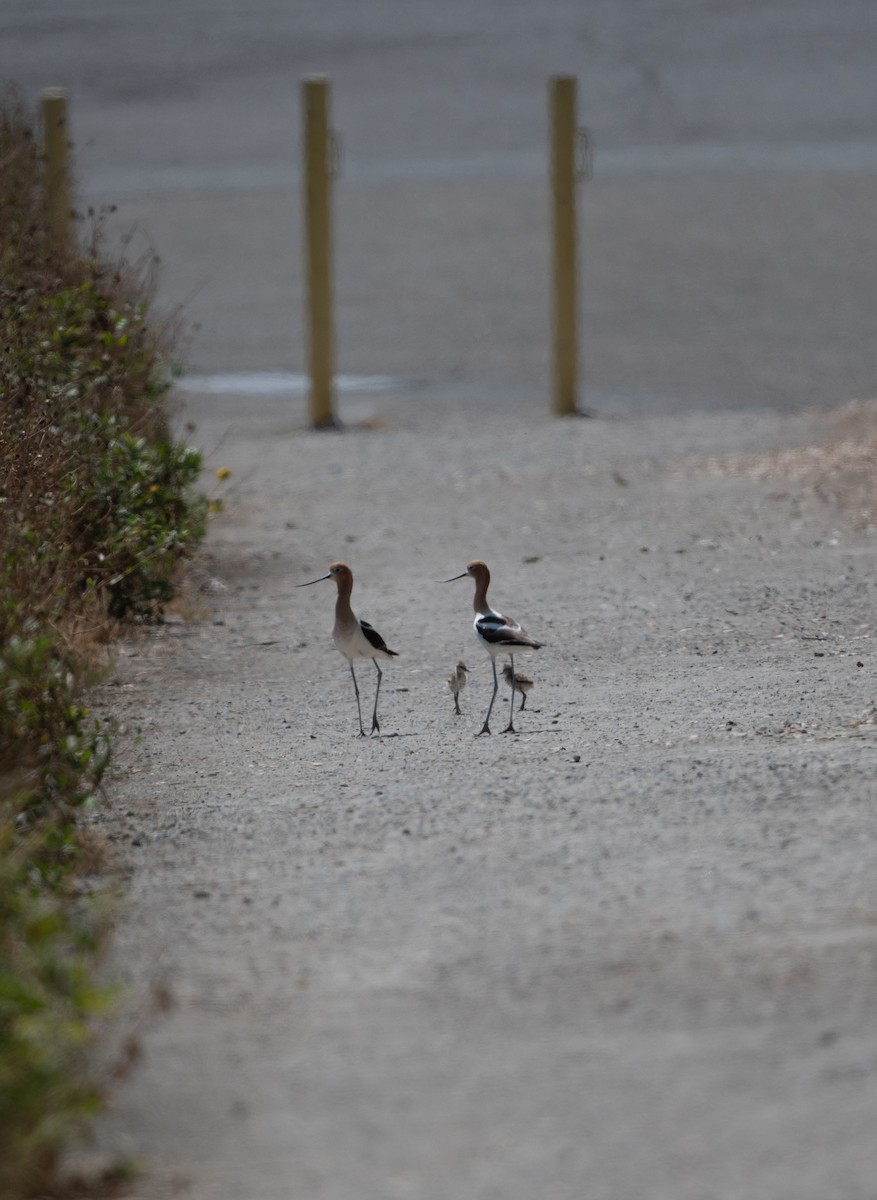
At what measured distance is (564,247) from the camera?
14758mm

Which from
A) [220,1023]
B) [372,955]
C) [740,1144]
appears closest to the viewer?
[740,1144]

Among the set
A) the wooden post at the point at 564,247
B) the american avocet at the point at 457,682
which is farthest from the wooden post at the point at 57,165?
the american avocet at the point at 457,682

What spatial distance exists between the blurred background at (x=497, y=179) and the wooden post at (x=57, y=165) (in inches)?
25.4

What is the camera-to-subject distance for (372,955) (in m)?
4.64

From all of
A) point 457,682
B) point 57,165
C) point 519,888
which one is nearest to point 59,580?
point 457,682

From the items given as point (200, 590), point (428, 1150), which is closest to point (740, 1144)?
point (428, 1150)

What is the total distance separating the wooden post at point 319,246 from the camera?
48.2ft

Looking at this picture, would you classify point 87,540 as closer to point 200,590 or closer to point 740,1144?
point 200,590

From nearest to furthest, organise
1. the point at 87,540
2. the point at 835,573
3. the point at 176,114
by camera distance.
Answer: the point at 87,540 → the point at 835,573 → the point at 176,114

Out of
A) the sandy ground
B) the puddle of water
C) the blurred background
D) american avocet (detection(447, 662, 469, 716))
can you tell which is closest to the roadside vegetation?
the sandy ground

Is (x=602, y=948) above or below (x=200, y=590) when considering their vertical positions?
above

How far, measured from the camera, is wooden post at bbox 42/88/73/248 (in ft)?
39.5

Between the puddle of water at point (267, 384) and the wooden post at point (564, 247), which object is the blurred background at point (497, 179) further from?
the wooden post at point (564, 247)

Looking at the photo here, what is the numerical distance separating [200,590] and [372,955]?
17.9 feet
